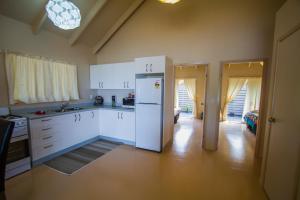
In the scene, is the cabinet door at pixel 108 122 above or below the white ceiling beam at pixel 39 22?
below

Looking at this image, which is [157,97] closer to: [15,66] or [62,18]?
[62,18]

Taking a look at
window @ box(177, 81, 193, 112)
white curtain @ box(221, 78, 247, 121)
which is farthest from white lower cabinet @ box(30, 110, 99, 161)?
white curtain @ box(221, 78, 247, 121)

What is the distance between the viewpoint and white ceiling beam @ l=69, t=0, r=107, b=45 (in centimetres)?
302

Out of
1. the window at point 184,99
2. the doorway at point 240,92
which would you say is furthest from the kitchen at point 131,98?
the window at point 184,99

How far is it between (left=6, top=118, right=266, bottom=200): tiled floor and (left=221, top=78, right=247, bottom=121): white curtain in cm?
354

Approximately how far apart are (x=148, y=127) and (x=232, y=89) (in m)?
5.11

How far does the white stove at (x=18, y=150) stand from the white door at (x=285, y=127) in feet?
12.1

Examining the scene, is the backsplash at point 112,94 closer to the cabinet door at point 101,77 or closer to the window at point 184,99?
the cabinet door at point 101,77

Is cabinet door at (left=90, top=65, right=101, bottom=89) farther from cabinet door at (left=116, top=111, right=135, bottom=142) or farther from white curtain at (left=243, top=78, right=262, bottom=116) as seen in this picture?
white curtain at (left=243, top=78, right=262, bottom=116)

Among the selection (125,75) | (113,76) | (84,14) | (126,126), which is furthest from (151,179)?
(84,14)

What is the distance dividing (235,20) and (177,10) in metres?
1.33

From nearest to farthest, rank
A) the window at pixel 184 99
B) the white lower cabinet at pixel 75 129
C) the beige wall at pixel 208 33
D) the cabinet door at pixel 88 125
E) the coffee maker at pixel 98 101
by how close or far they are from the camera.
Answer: the white lower cabinet at pixel 75 129
the beige wall at pixel 208 33
the cabinet door at pixel 88 125
the coffee maker at pixel 98 101
the window at pixel 184 99

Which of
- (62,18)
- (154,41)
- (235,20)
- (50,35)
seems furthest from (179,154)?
(50,35)

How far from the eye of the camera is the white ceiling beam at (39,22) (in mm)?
2617
